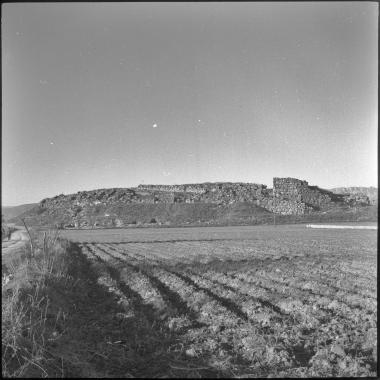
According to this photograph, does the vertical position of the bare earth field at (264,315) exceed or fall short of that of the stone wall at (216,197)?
it falls short

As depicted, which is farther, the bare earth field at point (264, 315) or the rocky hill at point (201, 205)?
the rocky hill at point (201, 205)

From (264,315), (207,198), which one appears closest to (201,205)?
(207,198)

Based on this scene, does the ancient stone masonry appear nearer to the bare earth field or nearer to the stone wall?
the stone wall

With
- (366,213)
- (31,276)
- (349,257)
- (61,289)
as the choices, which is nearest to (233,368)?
(31,276)

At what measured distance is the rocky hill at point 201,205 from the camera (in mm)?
90438

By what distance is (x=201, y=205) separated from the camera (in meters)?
113

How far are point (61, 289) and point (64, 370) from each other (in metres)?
3.70

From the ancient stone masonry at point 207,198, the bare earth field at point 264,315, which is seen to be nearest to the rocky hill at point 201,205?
the ancient stone masonry at point 207,198

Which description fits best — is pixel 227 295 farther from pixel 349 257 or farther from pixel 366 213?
pixel 366 213

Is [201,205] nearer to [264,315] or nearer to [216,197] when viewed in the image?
[216,197]

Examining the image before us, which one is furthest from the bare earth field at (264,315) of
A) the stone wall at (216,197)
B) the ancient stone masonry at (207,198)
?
the stone wall at (216,197)

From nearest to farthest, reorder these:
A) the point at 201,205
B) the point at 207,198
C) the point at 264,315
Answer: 1. the point at 264,315
2. the point at 201,205
3. the point at 207,198

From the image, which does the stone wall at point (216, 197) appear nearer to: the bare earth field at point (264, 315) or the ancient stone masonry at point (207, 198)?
the ancient stone masonry at point (207, 198)

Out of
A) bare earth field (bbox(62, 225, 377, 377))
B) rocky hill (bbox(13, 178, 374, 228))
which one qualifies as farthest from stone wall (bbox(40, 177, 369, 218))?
bare earth field (bbox(62, 225, 377, 377))
